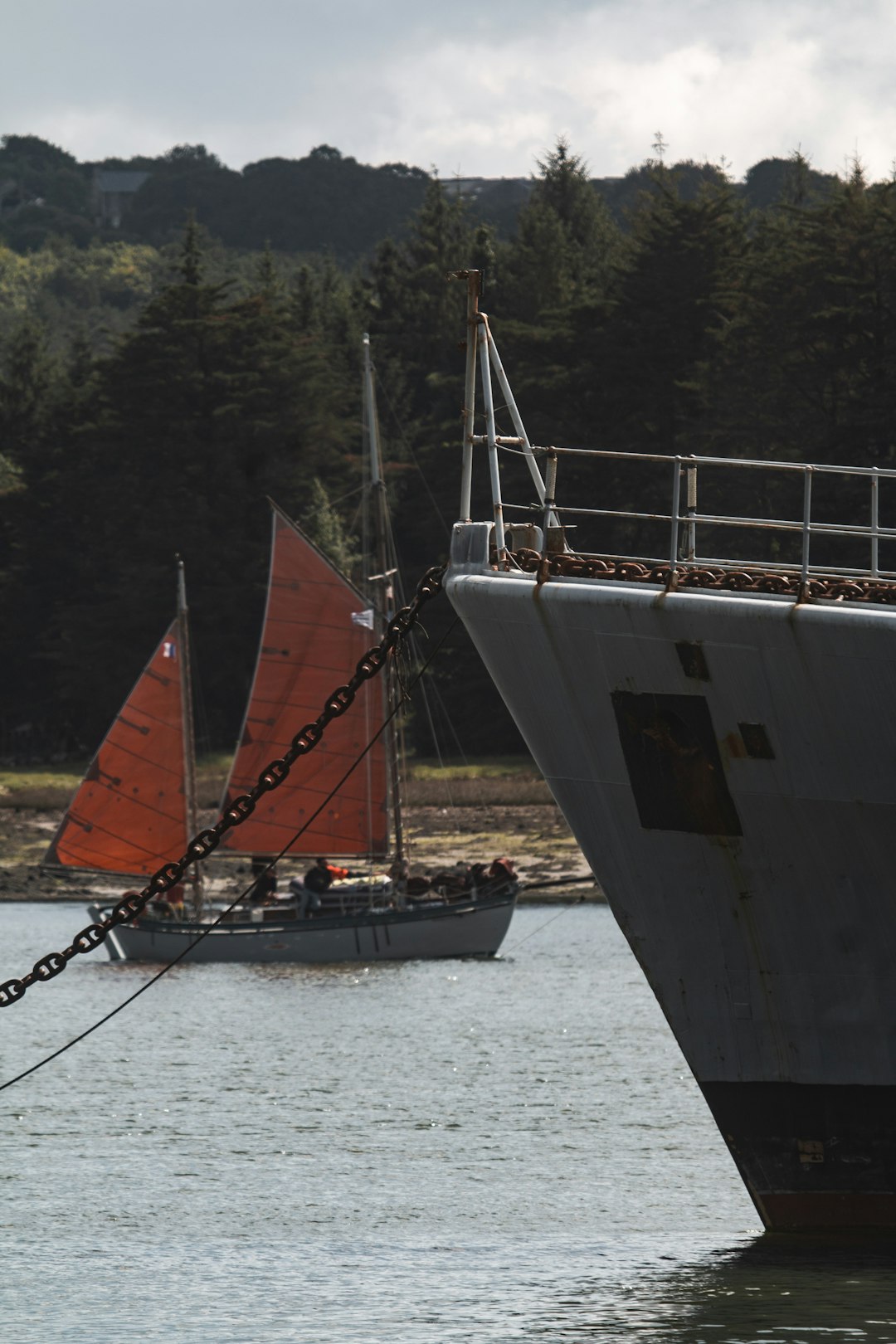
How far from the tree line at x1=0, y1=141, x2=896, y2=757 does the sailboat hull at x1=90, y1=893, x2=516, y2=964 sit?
24771 millimetres

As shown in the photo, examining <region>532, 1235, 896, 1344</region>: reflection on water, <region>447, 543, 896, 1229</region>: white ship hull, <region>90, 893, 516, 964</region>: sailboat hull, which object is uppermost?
<region>447, 543, 896, 1229</region>: white ship hull

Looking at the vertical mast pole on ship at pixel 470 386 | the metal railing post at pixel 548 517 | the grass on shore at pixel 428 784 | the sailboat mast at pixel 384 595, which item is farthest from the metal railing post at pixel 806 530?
the grass on shore at pixel 428 784

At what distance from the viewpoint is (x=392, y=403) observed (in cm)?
9138

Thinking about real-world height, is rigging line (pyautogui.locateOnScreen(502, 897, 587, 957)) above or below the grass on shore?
below

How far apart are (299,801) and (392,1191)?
84.7 ft

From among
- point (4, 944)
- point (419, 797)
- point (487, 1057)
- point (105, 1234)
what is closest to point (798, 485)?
point (419, 797)

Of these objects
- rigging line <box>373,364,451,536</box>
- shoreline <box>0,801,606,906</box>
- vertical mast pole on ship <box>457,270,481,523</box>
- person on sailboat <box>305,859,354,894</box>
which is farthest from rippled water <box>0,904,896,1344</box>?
rigging line <box>373,364,451,536</box>

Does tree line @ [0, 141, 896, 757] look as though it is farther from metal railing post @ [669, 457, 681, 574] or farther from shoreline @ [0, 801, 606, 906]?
metal railing post @ [669, 457, 681, 574]

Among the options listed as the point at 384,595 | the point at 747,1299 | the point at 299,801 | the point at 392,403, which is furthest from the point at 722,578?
the point at 392,403

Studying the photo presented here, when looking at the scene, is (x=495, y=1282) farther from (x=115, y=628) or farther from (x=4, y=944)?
(x=115, y=628)

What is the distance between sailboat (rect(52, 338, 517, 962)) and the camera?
4703cm

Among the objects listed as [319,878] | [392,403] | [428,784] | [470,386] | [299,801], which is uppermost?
[392,403]

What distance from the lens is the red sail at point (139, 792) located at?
47781mm

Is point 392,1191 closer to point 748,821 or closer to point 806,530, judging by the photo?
point 748,821
